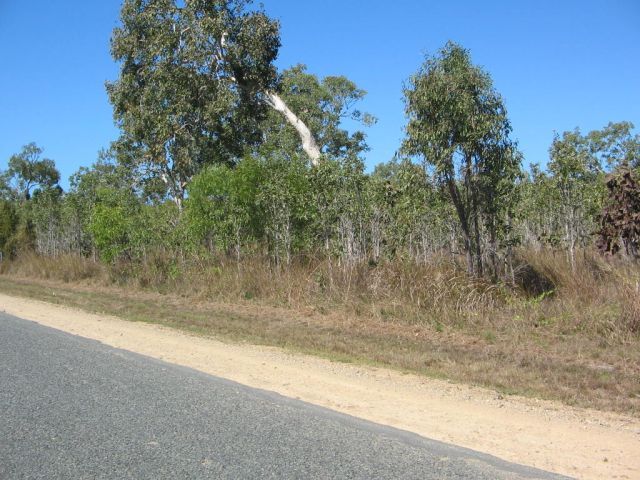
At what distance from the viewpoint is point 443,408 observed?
6922 mm

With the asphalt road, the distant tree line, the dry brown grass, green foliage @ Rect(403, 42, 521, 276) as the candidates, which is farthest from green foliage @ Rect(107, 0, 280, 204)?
the asphalt road

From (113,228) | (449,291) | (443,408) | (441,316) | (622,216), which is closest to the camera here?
(443,408)

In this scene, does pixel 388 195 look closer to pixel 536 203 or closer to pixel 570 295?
pixel 570 295

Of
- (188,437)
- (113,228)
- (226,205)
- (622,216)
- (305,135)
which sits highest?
(305,135)

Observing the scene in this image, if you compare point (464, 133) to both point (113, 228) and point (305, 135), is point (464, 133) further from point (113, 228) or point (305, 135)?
point (113, 228)

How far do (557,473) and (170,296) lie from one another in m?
16.4

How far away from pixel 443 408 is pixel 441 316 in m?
5.45

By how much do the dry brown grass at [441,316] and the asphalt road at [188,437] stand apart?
2759 mm

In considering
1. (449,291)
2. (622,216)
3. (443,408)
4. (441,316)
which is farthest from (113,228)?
(443,408)

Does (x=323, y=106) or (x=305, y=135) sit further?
(x=323, y=106)

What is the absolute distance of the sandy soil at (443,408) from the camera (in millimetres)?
5402

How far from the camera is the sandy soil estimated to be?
5.40 metres

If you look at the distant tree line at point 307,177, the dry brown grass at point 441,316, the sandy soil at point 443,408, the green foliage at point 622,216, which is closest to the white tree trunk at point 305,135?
the distant tree line at point 307,177

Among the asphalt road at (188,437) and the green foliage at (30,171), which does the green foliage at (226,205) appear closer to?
the asphalt road at (188,437)
